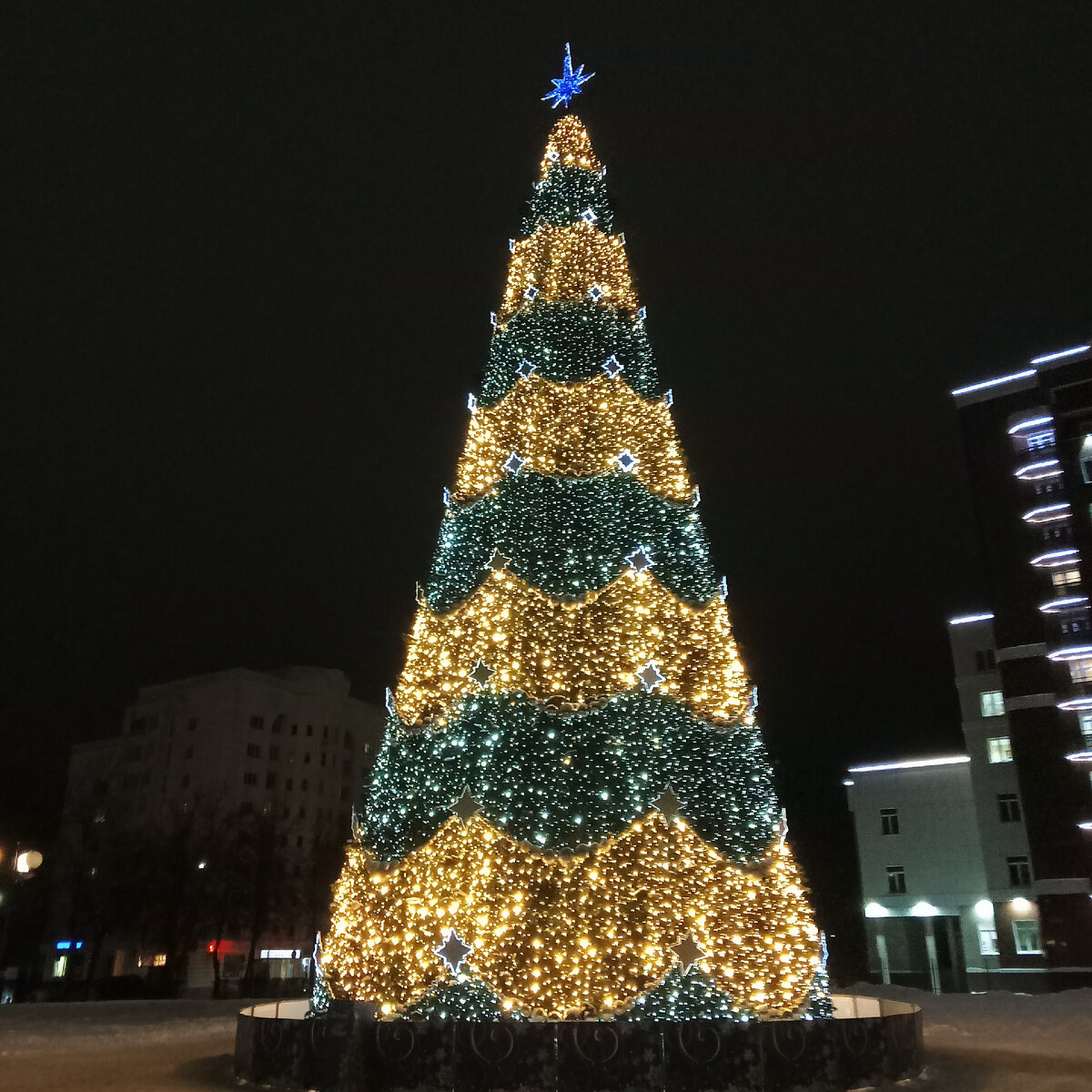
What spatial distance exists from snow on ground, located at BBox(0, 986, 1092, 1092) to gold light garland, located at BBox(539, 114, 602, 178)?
41.2 ft

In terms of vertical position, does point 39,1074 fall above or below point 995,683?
below

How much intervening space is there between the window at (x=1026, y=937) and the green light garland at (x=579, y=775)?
985 inches

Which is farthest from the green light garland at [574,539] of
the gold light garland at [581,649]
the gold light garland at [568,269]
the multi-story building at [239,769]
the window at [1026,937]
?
the multi-story building at [239,769]

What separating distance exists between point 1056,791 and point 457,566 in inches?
1023

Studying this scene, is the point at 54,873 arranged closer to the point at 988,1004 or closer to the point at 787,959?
the point at 988,1004

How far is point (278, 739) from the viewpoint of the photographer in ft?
241

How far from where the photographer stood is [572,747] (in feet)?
33.6

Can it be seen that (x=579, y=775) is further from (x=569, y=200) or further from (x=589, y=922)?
(x=569, y=200)

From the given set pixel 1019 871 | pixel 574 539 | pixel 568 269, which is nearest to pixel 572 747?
pixel 574 539

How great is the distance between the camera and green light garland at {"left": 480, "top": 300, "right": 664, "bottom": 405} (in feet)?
40.8

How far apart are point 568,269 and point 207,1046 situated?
39.8 ft

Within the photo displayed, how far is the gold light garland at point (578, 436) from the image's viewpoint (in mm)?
11875

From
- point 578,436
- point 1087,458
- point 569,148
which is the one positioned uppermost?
point 1087,458

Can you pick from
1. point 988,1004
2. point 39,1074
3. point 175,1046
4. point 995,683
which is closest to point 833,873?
point 995,683
